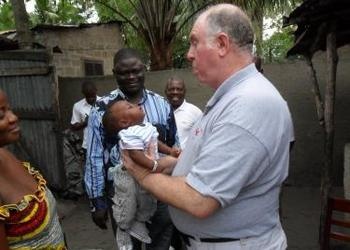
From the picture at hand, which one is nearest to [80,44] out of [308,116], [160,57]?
[160,57]

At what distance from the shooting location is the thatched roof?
421 centimetres

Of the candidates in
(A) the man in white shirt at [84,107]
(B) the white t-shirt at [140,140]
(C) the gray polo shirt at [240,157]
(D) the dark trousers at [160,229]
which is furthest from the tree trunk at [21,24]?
(C) the gray polo shirt at [240,157]

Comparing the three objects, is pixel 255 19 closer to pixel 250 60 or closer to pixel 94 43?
pixel 94 43

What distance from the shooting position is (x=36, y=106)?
6324 millimetres

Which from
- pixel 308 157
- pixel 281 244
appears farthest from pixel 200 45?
pixel 308 157

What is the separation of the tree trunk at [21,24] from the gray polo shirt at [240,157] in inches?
224

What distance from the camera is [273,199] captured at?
182cm

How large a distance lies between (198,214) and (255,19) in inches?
461

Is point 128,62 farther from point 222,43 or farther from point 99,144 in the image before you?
point 222,43

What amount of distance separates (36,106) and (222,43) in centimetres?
506

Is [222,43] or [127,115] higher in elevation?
[222,43]

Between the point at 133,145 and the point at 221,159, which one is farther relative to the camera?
the point at 133,145

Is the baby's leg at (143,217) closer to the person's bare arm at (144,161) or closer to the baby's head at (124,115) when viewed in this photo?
the baby's head at (124,115)

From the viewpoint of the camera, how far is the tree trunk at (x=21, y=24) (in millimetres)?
6801
